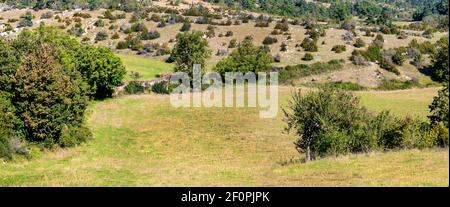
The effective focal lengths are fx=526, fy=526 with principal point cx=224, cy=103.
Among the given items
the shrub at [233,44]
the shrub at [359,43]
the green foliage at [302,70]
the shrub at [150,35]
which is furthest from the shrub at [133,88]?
the shrub at [359,43]

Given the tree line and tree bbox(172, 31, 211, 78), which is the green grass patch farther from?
the tree line

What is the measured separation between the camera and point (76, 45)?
231 feet

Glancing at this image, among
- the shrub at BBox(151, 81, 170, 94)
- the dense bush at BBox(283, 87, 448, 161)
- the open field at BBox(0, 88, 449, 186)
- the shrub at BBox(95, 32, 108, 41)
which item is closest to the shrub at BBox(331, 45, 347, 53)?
the open field at BBox(0, 88, 449, 186)

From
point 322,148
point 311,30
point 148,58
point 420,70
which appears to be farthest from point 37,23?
point 322,148

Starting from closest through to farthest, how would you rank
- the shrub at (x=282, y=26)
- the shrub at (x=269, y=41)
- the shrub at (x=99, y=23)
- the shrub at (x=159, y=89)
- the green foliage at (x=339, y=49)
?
the shrub at (x=159, y=89)
the green foliage at (x=339, y=49)
the shrub at (x=269, y=41)
the shrub at (x=282, y=26)
the shrub at (x=99, y=23)

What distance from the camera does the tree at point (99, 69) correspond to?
67250 mm

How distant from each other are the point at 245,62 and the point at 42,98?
46.2 m

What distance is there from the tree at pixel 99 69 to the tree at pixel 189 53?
1132 cm

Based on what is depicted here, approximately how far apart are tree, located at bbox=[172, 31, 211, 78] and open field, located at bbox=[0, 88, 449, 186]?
8571 millimetres

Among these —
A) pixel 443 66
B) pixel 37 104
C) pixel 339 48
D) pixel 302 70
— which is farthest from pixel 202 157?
pixel 339 48

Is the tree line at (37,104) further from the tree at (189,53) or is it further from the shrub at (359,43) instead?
the shrub at (359,43)

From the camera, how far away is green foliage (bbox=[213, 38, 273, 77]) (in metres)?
84.6

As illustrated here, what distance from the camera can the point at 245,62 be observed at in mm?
86500
